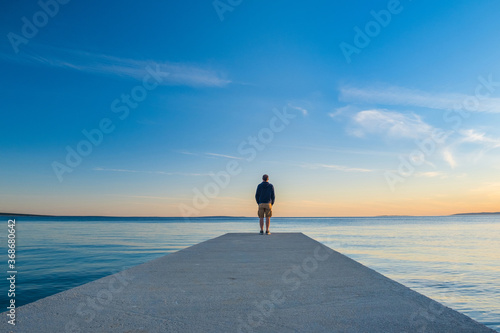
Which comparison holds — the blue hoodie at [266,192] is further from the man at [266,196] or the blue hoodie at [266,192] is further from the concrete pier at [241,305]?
the concrete pier at [241,305]

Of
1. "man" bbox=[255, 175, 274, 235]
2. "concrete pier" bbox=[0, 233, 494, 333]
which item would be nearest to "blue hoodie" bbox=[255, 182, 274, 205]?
"man" bbox=[255, 175, 274, 235]

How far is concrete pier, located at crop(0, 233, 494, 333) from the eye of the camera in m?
2.93

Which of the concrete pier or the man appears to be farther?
the man

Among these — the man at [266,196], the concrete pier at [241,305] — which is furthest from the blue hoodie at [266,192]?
the concrete pier at [241,305]

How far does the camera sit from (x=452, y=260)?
11.5 meters

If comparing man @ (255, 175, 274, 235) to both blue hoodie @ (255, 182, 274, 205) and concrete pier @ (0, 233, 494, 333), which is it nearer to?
blue hoodie @ (255, 182, 274, 205)

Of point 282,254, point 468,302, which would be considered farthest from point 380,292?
point 282,254

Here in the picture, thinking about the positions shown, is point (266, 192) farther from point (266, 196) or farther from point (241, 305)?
point (241, 305)

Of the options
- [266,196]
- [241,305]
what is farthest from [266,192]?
[241,305]

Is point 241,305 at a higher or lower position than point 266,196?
lower

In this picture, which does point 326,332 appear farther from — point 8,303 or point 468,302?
point 8,303

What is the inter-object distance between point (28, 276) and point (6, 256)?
4.51 metres

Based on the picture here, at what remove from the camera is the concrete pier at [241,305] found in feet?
9.60

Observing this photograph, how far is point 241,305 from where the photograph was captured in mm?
3516
